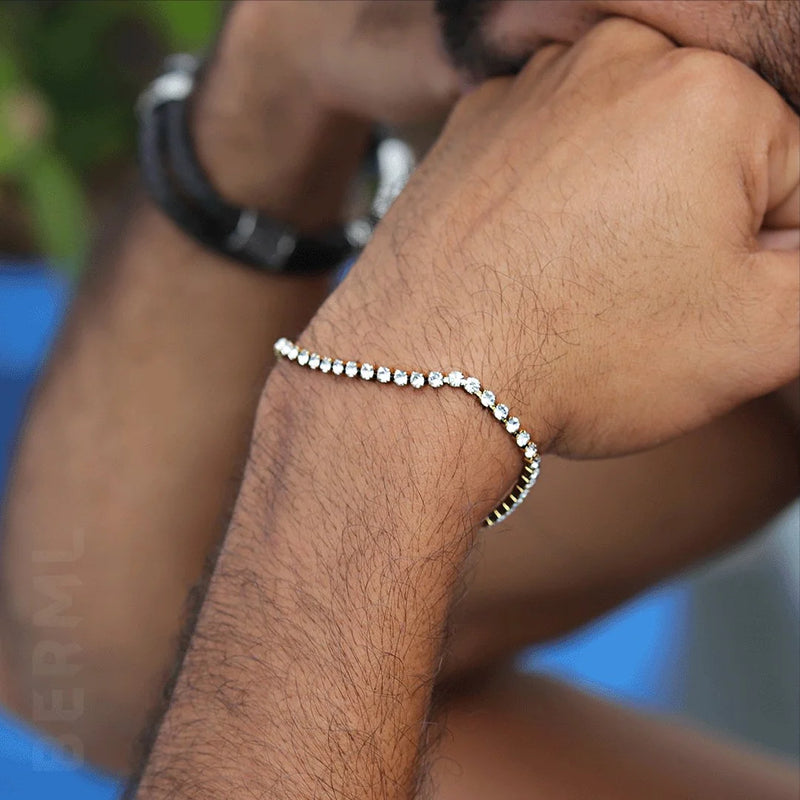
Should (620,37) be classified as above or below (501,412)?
above

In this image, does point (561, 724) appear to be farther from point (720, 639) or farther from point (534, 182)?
point (720, 639)

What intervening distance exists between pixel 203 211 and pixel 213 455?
305mm

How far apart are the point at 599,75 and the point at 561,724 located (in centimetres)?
61

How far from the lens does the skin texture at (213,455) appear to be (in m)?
1.14

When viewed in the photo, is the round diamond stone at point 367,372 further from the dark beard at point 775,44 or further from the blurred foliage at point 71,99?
the blurred foliage at point 71,99

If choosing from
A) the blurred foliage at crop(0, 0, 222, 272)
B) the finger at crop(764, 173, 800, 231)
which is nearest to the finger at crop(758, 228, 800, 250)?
the finger at crop(764, 173, 800, 231)

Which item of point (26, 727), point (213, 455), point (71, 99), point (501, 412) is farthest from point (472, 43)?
point (71, 99)

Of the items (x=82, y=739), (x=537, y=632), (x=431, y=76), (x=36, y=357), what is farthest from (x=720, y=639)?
(x=36, y=357)

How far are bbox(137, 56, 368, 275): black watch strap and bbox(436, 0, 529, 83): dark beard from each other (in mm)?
389

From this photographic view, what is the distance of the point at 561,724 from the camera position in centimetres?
107

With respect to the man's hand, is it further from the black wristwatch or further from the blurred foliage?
the blurred foliage

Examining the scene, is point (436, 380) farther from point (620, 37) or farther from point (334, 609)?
point (620, 37)

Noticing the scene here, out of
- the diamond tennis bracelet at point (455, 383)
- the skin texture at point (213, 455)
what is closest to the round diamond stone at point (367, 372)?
the diamond tennis bracelet at point (455, 383)

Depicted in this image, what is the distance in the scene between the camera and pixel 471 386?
74 cm
